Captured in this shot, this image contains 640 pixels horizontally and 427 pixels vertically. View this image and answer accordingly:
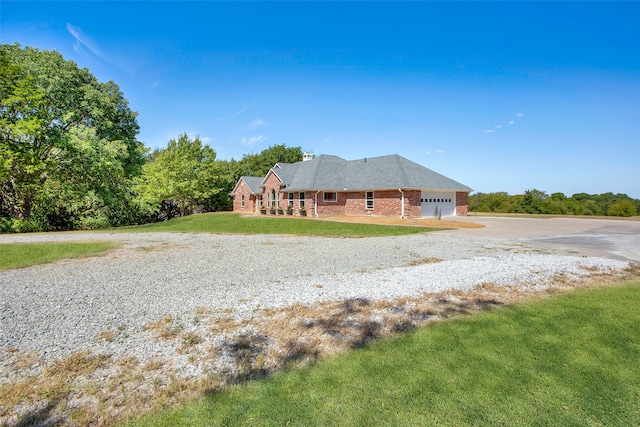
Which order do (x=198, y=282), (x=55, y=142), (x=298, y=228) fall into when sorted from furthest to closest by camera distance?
(x=55, y=142) → (x=298, y=228) → (x=198, y=282)

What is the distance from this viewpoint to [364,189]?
27.6 meters

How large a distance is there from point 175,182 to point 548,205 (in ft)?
131

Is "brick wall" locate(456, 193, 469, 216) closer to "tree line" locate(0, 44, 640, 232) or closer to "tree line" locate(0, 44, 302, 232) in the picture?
"tree line" locate(0, 44, 640, 232)

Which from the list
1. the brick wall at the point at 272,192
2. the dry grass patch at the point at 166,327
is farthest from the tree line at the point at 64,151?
the dry grass patch at the point at 166,327

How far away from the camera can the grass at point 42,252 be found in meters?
9.29

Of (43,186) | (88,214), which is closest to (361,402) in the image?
(43,186)

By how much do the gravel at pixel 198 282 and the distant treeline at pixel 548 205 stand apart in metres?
29.2

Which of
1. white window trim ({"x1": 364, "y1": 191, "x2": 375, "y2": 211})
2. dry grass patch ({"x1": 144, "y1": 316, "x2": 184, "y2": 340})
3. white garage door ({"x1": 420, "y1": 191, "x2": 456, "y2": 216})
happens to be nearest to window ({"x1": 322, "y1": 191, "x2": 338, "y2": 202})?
white window trim ({"x1": 364, "y1": 191, "x2": 375, "y2": 211})

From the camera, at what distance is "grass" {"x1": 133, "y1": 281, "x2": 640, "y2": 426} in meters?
2.53

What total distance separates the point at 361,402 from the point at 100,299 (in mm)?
5238

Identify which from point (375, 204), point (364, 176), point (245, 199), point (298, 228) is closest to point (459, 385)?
point (298, 228)

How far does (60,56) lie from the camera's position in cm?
2231

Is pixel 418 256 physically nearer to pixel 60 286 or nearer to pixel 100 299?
pixel 100 299

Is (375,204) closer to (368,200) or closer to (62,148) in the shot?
(368,200)
